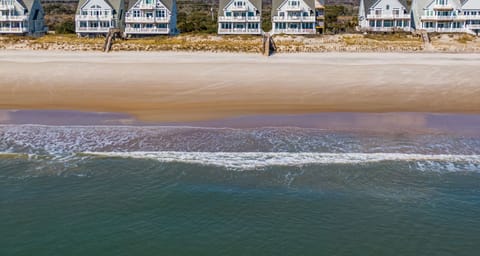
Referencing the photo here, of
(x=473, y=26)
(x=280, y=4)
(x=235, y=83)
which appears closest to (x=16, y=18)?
(x=280, y=4)

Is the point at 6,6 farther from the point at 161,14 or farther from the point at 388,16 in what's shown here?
the point at 388,16

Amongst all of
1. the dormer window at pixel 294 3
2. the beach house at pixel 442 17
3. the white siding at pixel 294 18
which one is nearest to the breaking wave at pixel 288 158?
the white siding at pixel 294 18

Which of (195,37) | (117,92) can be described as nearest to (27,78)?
(117,92)

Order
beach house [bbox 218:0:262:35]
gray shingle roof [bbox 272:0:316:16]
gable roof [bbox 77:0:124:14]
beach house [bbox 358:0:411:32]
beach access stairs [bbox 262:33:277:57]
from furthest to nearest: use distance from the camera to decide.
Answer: gable roof [bbox 77:0:124:14]
beach house [bbox 358:0:411:32]
gray shingle roof [bbox 272:0:316:16]
beach house [bbox 218:0:262:35]
beach access stairs [bbox 262:33:277:57]

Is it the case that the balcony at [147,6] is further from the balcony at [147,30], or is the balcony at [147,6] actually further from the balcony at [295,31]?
the balcony at [295,31]

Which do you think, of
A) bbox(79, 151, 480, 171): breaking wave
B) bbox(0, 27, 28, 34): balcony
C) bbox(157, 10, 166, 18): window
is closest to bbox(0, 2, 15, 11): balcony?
bbox(0, 27, 28, 34): balcony

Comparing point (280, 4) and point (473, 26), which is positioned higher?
point (280, 4)

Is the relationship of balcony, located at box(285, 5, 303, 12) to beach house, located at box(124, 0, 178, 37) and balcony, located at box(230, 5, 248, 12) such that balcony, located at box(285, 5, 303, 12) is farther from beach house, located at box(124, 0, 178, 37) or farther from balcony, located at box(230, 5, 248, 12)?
beach house, located at box(124, 0, 178, 37)
